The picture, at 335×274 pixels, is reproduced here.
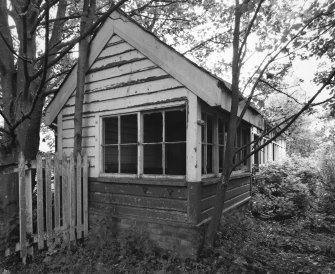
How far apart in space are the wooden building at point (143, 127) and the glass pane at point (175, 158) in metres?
2.12

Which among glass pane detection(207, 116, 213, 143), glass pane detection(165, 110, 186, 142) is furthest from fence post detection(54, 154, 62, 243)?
glass pane detection(165, 110, 186, 142)

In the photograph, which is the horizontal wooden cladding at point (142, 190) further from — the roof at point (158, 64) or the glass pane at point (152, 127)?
the glass pane at point (152, 127)

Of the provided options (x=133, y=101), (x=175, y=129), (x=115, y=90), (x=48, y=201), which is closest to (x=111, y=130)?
(x=115, y=90)

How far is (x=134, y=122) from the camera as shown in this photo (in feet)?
20.2

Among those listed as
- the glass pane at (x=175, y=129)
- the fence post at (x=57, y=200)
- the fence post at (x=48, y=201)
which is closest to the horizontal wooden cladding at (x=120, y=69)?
the fence post at (x=57, y=200)

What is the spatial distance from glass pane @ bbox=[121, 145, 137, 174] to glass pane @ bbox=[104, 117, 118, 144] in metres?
0.31

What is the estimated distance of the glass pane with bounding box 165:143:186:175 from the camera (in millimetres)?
8086

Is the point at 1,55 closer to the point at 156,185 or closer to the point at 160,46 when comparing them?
the point at 160,46

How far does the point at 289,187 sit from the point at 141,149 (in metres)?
6.28

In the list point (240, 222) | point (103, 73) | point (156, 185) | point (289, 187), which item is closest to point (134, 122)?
point (103, 73)

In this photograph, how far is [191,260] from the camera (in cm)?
411

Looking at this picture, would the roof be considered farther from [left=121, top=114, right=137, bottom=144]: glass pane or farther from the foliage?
the foliage

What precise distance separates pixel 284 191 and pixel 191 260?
5.87m

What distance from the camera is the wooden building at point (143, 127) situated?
4.17 m
